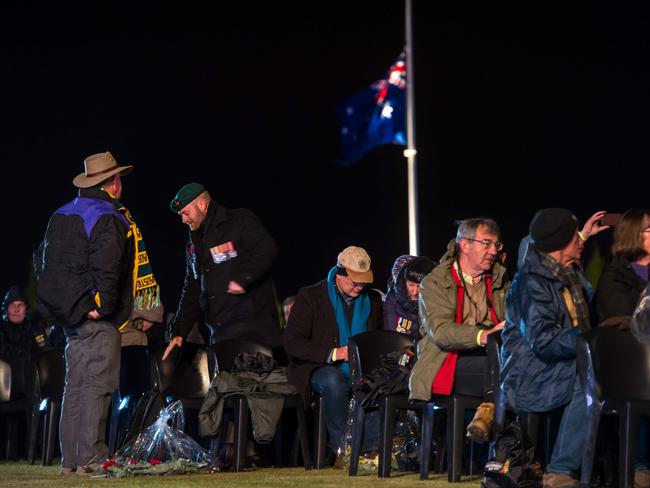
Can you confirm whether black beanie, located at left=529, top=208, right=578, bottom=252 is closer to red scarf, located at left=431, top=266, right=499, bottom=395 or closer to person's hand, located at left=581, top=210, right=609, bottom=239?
red scarf, located at left=431, top=266, right=499, bottom=395

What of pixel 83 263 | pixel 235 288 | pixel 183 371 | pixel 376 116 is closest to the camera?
pixel 83 263

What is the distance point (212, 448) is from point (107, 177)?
2.08 meters

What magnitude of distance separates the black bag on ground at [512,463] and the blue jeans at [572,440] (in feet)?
0.37

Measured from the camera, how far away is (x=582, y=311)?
5.98 meters

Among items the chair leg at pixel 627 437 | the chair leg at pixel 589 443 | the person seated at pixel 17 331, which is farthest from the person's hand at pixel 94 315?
the person seated at pixel 17 331

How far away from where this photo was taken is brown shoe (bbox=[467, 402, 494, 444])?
19.8 ft

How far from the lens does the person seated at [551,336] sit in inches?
229

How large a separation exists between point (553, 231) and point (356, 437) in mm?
2244

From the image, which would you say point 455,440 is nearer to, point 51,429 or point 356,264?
point 356,264

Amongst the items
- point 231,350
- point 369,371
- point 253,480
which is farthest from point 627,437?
point 231,350

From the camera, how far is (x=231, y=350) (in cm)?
874

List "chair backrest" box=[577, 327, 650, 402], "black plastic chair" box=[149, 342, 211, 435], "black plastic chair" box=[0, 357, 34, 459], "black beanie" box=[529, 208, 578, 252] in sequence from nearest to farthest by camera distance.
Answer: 1. "chair backrest" box=[577, 327, 650, 402]
2. "black beanie" box=[529, 208, 578, 252]
3. "black plastic chair" box=[149, 342, 211, 435]
4. "black plastic chair" box=[0, 357, 34, 459]

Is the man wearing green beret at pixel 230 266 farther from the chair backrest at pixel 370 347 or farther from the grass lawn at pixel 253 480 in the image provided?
the grass lawn at pixel 253 480

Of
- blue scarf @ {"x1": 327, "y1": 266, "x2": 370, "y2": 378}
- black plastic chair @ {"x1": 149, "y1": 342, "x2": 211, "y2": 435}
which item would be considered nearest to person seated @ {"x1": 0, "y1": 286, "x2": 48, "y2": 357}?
black plastic chair @ {"x1": 149, "y1": 342, "x2": 211, "y2": 435}
